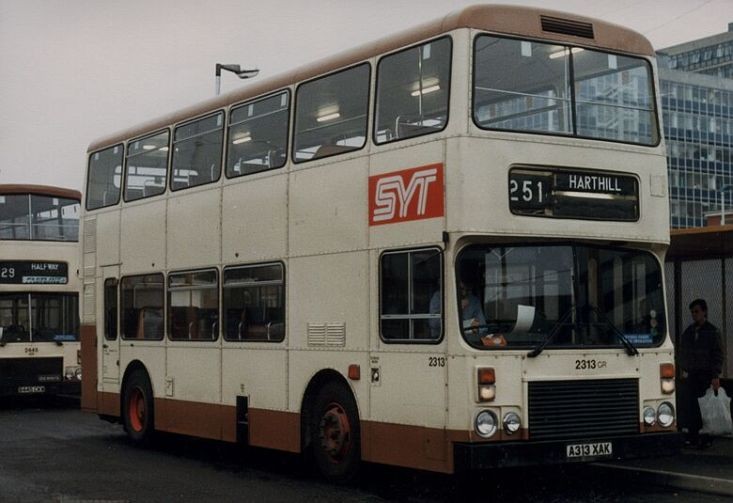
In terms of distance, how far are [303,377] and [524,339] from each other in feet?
10.0

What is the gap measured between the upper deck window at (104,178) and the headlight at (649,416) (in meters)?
9.09

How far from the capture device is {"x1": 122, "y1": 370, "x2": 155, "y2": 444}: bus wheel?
17.3m

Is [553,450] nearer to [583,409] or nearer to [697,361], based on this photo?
[583,409]

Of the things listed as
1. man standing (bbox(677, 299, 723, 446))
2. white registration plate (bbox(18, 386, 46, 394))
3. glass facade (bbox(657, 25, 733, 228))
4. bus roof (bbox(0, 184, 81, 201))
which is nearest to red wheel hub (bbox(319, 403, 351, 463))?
man standing (bbox(677, 299, 723, 446))

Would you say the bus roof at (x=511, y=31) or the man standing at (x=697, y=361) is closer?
the bus roof at (x=511, y=31)

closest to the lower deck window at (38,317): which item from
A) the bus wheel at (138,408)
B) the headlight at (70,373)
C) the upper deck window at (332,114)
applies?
the headlight at (70,373)

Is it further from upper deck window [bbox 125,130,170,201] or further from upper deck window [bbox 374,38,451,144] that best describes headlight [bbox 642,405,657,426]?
upper deck window [bbox 125,130,170,201]

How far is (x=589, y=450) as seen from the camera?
451 inches

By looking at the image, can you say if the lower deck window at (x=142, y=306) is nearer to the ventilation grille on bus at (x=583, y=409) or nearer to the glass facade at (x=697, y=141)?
the ventilation grille on bus at (x=583, y=409)

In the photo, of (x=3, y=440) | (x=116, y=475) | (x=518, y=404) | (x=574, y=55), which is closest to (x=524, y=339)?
(x=518, y=404)

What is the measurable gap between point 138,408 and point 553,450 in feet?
26.8

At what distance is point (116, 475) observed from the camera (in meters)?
14.1

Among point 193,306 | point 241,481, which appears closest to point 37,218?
point 193,306

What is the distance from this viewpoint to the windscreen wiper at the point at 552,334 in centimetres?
1140
